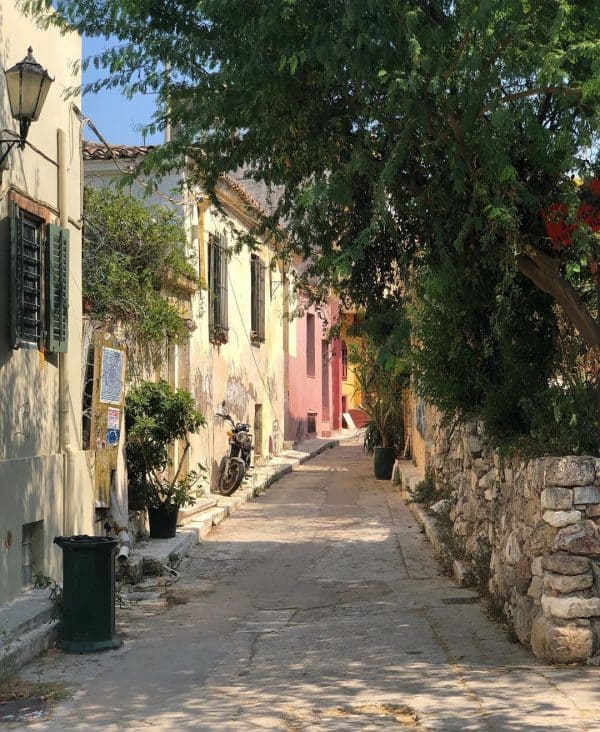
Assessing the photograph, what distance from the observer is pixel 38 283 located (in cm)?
912

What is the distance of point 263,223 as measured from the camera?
895 centimetres

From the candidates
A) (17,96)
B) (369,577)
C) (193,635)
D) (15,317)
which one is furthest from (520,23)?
(369,577)

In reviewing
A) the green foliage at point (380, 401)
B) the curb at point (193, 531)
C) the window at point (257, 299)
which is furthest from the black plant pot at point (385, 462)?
the window at point (257, 299)

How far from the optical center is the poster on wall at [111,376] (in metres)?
11.0

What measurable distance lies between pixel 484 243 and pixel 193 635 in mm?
3879

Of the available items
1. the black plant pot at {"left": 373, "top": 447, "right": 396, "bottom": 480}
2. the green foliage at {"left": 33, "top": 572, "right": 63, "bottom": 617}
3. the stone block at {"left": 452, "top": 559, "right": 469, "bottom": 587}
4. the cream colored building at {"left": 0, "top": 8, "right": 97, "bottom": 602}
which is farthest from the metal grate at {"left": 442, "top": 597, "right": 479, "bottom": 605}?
the black plant pot at {"left": 373, "top": 447, "right": 396, "bottom": 480}

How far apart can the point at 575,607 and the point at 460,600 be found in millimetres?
2636

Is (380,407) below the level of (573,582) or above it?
above

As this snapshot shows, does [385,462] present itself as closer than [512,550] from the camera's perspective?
No

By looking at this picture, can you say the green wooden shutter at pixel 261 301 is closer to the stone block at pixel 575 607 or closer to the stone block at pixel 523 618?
the stone block at pixel 523 618

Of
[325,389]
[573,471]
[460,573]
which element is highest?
[325,389]

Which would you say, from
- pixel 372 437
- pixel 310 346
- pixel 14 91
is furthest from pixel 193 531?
pixel 310 346

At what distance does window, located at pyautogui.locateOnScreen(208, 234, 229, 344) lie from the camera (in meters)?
17.3

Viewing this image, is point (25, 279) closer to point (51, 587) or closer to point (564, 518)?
point (51, 587)
